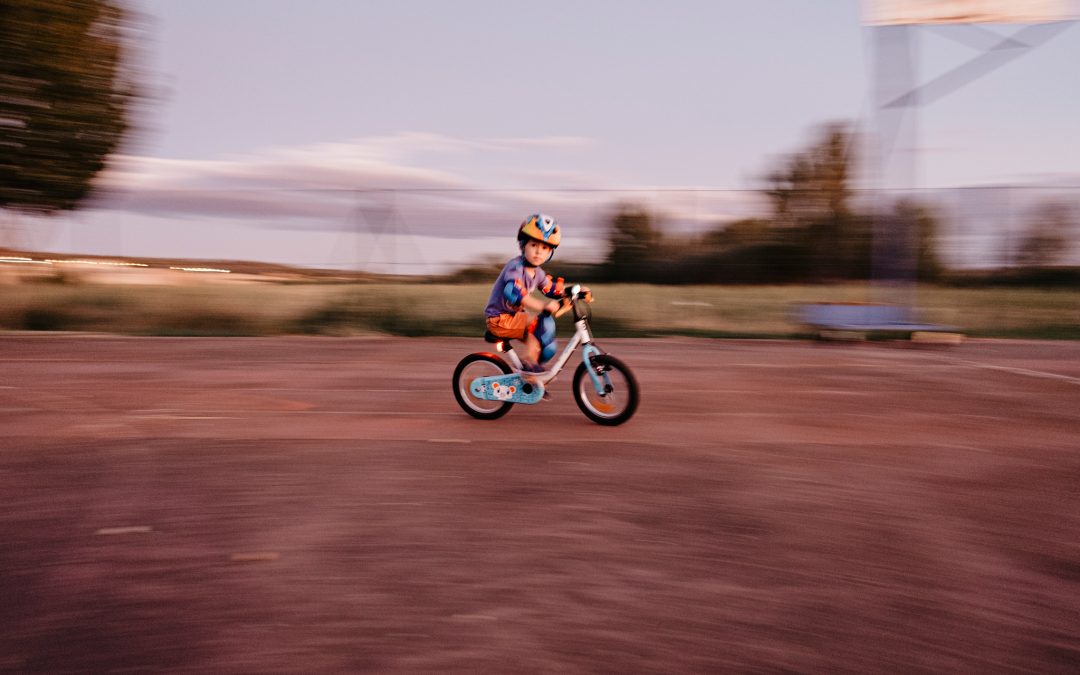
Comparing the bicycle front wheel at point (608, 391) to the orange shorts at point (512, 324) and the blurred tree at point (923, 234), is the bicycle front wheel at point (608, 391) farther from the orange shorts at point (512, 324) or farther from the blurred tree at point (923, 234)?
the blurred tree at point (923, 234)

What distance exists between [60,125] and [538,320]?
1506cm

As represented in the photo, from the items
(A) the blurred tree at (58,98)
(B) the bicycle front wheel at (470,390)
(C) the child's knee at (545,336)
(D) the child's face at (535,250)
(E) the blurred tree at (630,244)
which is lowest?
(B) the bicycle front wheel at (470,390)

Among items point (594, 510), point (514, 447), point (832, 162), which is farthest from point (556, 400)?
point (832, 162)

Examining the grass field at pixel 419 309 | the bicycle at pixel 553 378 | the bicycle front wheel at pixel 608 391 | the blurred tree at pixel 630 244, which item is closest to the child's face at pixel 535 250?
the bicycle at pixel 553 378

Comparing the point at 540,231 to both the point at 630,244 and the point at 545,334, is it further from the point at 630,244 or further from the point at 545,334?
the point at 630,244

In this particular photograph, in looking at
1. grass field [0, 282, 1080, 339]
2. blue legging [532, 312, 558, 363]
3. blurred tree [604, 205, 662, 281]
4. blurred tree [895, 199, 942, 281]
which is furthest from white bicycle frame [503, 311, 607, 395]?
blurred tree [895, 199, 942, 281]

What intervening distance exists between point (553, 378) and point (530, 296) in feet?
2.36

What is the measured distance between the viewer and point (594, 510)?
4840 mm

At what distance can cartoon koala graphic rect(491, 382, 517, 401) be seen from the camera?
7379mm

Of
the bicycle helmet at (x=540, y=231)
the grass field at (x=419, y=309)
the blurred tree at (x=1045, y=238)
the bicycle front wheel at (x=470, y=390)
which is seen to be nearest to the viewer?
the bicycle helmet at (x=540, y=231)

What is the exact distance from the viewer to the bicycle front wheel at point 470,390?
7543 mm

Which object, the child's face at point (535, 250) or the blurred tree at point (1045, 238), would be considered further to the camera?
the blurred tree at point (1045, 238)

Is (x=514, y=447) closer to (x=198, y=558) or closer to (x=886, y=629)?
(x=198, y=558)

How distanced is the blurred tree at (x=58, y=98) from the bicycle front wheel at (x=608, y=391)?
48.4 ft
